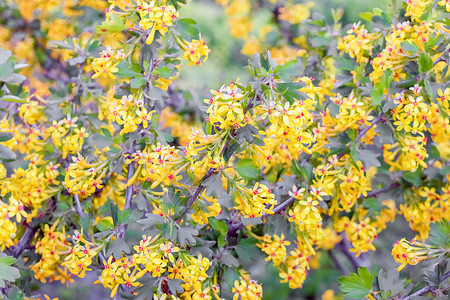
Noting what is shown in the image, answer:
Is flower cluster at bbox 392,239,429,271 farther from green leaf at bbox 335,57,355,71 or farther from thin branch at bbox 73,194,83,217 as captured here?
thin branch at bbox 73,194,83,217

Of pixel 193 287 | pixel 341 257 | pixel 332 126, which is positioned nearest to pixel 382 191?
pixel 332 126

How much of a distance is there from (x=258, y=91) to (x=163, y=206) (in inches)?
15.7

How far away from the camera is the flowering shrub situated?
1.10 metres

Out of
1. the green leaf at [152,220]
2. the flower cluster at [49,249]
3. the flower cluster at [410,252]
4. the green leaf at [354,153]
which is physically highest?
the green leaf at [354,153]

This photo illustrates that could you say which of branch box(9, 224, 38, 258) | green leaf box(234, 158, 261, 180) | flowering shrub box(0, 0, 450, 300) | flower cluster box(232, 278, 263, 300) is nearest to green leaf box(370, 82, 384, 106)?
flowering shrub box(0, 0, 450, 300)

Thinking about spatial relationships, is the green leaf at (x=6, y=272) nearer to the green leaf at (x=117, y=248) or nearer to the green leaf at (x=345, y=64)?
A: the green leaf at (x=117, y=248)

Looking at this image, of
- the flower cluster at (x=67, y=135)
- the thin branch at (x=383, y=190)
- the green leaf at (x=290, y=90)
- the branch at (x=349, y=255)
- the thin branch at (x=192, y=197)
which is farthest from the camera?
the branch at (x=349, y=255)

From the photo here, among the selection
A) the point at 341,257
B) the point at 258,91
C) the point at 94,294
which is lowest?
the point at 94,294

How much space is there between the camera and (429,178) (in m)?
1.56

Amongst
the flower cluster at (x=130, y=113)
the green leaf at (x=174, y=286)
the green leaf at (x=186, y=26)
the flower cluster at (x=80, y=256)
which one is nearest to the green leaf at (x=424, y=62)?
the green leaf at (x=186, y=26)

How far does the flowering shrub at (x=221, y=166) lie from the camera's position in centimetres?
110

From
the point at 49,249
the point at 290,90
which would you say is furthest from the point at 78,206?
the point at 290,90

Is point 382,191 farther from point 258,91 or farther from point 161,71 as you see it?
point 161,71

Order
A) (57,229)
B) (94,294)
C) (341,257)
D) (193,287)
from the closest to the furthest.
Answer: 1. (193,287)
2. (57,229)
3. (341,257)
4. (94,294)
